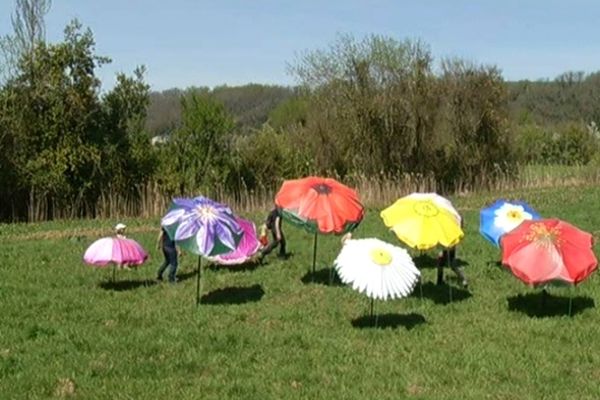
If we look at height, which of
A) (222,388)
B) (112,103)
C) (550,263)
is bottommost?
(222,388)

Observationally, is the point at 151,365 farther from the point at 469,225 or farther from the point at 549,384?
the point at 469,225

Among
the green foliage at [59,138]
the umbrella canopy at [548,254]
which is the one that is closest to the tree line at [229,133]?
the green foliage at [59,138]

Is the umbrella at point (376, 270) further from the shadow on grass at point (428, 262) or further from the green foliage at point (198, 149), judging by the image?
the green foliage at point (198, 149)

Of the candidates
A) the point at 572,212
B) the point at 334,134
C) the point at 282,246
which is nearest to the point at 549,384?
the point at 282,246

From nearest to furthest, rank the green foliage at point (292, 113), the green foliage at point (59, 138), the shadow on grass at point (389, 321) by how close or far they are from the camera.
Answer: the shadow on grass at point (389, 321), the green foliage at point (59, 138), the green foliage at point (292, 113)

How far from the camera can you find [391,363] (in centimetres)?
876

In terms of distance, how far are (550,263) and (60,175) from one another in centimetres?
1887

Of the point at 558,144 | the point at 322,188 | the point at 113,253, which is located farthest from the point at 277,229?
the point at 558,144

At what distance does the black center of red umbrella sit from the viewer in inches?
504

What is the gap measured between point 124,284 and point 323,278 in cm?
331

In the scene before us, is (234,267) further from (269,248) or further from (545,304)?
(545,304)

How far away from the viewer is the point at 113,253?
1241 centimetres

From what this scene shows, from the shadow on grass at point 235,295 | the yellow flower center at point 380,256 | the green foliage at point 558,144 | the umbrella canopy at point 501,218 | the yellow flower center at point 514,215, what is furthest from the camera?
the green foliage at point 558,144

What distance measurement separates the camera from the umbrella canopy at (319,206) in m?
12.4
